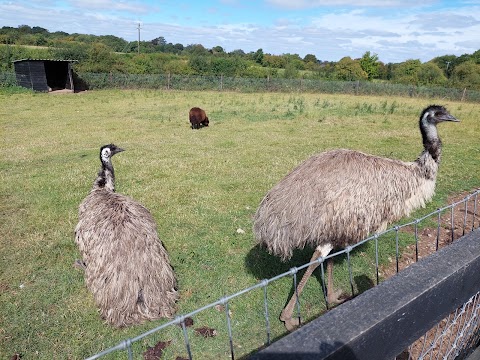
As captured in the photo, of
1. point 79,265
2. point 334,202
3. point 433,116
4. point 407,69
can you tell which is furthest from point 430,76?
point 79,265

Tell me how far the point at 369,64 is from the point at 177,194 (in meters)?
56.4

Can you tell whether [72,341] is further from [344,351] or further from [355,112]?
[355,112]

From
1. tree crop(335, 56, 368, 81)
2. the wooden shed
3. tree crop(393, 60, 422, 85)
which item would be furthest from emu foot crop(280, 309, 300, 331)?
tree crop(393, 60, 422, 85)

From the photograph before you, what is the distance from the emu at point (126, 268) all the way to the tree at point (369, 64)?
58.6m

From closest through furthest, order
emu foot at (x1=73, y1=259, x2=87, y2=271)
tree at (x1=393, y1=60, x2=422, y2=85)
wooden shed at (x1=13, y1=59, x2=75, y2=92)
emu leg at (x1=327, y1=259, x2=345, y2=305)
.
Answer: emu leg at (x1=327, y1=259, x2=345, y2=305) < emu foot at (x1=73, y1=259, x2=87, y2=271) < wooden shed at (x1=13, y1=59, x2=75, y2=92) < tree at (x1=393, y1=60, x2=422, y2=85)

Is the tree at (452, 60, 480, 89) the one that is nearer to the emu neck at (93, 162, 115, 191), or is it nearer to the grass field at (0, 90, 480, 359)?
the grass field at (0, 90, 480, 359)

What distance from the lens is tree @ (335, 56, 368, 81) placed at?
48531mm

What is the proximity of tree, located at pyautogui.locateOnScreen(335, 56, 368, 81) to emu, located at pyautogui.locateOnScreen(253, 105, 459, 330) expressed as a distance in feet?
151

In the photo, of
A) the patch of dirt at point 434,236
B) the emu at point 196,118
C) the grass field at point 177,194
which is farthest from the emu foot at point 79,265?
the emu at point 196,118

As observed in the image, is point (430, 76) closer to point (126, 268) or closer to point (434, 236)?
point (434, 236)

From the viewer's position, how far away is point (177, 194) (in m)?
8.21

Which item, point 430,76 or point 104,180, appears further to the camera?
point 430,76

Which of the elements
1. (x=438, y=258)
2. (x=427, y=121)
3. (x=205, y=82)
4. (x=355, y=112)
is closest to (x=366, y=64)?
(x=205, y=82)

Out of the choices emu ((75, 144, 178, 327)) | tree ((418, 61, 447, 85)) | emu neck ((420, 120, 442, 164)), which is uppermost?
emu neck ((420, 120, 442, 164))
